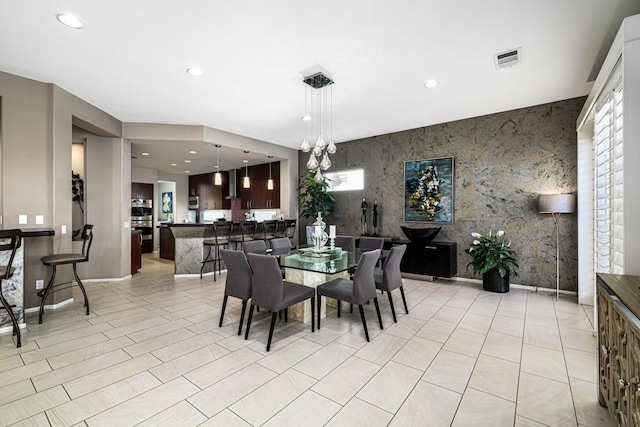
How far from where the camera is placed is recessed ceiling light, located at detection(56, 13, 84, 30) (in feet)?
7.75

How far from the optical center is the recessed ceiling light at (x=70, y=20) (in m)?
2.36

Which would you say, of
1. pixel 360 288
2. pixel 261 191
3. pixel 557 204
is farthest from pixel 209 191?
pixel 557 204

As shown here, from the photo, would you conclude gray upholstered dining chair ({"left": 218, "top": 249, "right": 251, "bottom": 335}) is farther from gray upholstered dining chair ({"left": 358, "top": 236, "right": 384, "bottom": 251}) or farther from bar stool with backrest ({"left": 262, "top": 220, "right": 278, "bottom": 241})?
bar stool with backrest ({"left": 262, "top": 220, "right": 278, "bottom": 241})

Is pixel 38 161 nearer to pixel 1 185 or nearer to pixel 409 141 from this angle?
pixel 1 185

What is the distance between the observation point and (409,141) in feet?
18.8

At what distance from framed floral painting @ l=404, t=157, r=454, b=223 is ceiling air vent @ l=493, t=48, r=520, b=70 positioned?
2.17 meters

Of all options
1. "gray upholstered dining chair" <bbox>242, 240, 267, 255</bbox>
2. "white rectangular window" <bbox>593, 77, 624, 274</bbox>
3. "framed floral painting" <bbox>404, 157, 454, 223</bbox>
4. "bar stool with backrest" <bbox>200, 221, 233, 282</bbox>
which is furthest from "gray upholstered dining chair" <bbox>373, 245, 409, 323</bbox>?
"bar stool with backrest" <bbox>200, 221, 233, 282</bbox>

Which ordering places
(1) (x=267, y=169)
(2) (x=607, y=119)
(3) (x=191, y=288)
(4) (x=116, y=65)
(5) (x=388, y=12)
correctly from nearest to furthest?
1. (5) (x=388, y=12)
2. (2) (x=607, y=119)
3. (4) (x=116, y=65)
4. (3) (x=191, y=288)
5. (1) (x=267, y=169)

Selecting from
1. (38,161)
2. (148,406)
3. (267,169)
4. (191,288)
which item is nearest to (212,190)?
(267,169)

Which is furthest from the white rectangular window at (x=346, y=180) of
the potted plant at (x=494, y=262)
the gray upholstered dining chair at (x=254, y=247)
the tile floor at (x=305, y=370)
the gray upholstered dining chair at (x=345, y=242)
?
the tile floor at (x=305, y=370)

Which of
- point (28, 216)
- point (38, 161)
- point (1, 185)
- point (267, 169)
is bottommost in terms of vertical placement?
point (28, 216)

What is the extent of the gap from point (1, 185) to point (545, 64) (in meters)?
6.33

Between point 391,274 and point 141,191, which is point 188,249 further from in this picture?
point 141,191

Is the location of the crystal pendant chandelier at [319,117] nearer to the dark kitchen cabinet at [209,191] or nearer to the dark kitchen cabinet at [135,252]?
the dark kitchen cabinet at [135,252]
